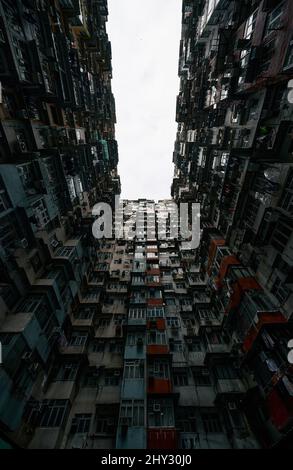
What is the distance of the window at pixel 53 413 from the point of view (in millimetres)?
14406

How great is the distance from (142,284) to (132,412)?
13.7 meters

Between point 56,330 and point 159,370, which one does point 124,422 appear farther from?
point 56,330

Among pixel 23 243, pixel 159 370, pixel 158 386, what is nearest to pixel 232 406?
pixel 158 386

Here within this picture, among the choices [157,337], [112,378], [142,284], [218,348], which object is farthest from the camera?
[142,284]

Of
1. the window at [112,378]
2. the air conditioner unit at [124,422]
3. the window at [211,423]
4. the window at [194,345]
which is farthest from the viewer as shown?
the window at [194,345]

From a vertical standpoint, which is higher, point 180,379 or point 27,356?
point 27,356

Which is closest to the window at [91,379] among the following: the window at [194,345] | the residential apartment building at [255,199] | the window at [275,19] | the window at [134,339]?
the window at [134,339]

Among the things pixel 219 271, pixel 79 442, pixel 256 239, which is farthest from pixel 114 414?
pixel 256 239

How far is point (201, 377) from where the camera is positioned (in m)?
19.1

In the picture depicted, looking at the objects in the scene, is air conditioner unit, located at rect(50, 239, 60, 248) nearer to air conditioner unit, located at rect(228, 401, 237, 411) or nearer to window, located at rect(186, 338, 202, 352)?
window, located at rect(186, 338, 202, 352)

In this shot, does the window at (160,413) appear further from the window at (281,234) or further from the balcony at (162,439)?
the window at (281,234)

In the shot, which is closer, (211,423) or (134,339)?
(211,423)

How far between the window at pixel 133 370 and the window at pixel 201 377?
6156 millimetres
